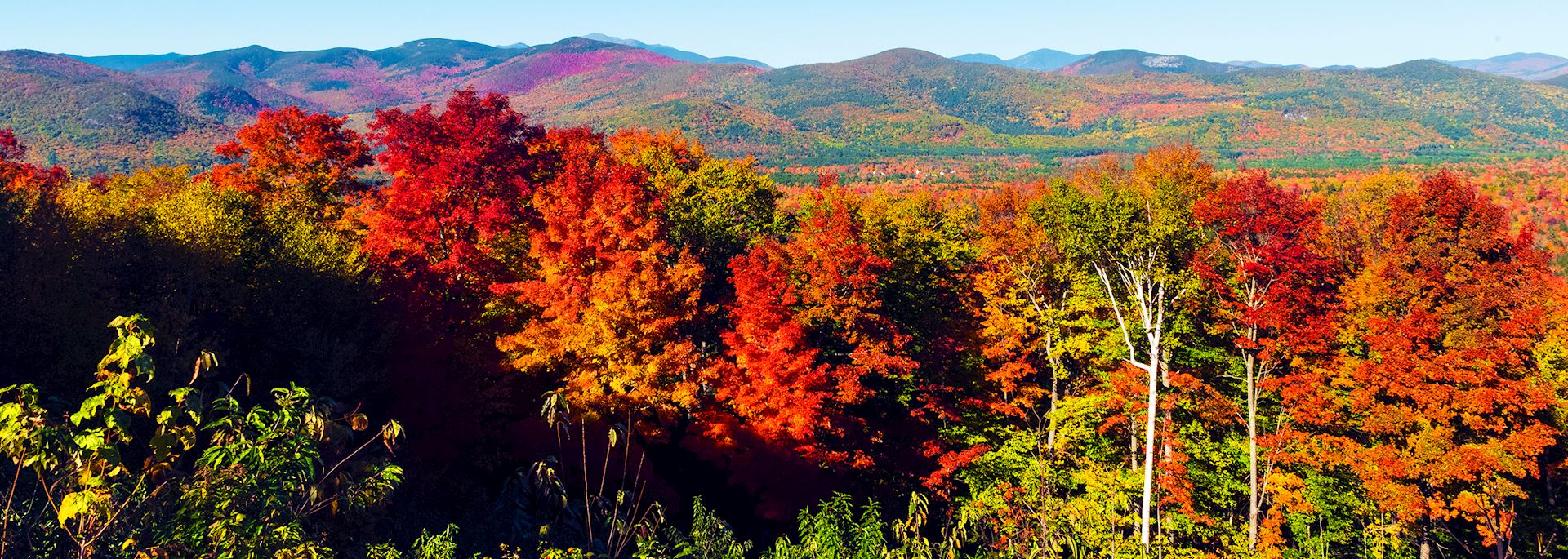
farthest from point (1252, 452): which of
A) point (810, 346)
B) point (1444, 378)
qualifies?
point (810, 346)

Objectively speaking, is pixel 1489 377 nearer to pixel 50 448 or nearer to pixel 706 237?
pixel 706 237

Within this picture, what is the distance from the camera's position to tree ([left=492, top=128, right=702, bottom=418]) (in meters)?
20.7

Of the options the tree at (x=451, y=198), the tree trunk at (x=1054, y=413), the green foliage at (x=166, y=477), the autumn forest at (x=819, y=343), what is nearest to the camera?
the green foliage at (x=166, y=477)

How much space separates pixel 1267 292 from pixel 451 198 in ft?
85.5

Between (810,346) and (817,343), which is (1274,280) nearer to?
(817,343)

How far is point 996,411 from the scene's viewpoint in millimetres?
27734

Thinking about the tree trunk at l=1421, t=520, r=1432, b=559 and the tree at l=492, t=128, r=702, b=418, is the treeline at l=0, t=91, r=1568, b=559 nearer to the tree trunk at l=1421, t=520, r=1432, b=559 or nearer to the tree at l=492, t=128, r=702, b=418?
the tree at l=492, t=128, r=702, b=418

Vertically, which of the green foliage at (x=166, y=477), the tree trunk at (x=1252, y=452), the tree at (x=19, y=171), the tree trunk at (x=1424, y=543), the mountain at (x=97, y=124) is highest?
the mountain at (x=97, y=124)

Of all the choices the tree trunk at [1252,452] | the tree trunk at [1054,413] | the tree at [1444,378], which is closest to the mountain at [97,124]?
the tree trunk at [1054,413]

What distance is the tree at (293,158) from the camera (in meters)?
26.7

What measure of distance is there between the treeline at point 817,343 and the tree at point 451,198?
117mm

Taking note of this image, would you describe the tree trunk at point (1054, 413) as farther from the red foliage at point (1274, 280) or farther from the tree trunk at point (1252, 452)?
the tree trunk at point (1252, 452)

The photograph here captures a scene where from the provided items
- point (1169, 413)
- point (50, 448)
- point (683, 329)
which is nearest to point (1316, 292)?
point (1169, 413)

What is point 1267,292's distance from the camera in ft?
78.3
